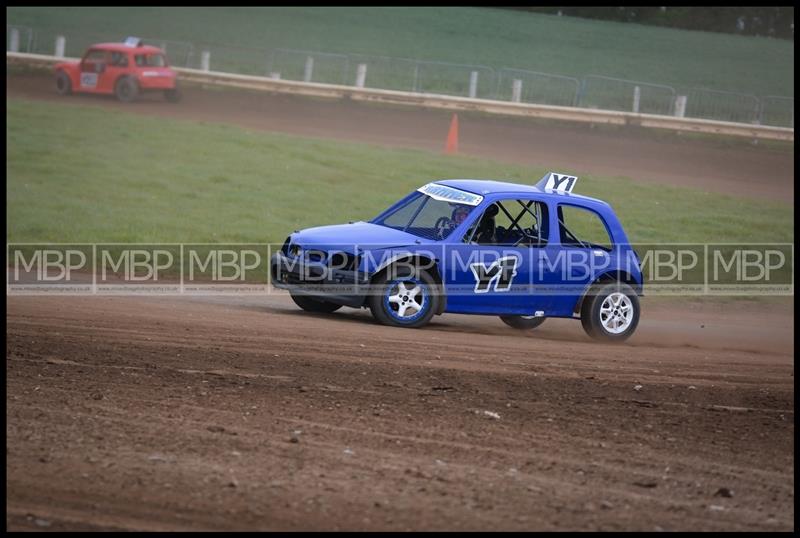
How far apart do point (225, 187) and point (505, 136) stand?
32.6ft

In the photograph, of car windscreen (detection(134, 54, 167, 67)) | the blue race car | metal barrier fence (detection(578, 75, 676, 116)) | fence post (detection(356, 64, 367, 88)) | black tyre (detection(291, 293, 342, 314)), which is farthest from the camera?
fence post (detection(356, 64, 367, 88))

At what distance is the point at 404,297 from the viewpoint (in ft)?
41.6

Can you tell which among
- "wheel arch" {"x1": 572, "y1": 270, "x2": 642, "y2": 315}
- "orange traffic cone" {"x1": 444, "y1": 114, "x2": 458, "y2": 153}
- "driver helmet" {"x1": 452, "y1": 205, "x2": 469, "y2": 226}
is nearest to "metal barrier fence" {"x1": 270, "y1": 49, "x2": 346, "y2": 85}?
"orange traffic cone" {"x1": 444, "y1": 114, "x2": 458, "y2": 153}

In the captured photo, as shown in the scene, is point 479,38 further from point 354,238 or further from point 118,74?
point 354,238

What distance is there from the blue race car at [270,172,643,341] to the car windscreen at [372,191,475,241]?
0.01 m

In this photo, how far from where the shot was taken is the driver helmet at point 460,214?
13.0 metres

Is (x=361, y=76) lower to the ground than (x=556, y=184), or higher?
higher

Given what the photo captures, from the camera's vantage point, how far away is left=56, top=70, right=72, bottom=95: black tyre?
31.7 meters

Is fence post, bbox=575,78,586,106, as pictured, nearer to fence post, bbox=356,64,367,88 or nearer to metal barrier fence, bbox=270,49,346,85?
A: fence post, bbox=356,64,367,88

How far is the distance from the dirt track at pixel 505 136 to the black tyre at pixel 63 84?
310mm

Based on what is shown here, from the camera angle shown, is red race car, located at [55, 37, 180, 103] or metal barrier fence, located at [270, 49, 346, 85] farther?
metal barrier fence, located at [270, 49, 346, 85]

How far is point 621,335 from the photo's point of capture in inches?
531
